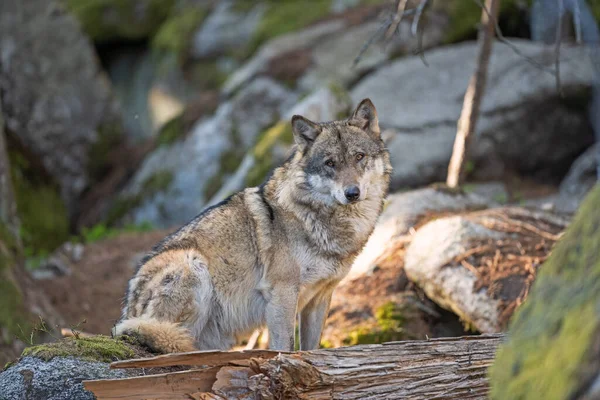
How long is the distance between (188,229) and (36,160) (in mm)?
10414

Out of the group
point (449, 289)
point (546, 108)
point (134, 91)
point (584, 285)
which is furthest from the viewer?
point (134, 91)

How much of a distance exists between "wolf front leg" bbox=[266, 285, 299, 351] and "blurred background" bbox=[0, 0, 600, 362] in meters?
2.61

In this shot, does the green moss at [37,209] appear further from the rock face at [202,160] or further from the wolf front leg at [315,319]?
the wolf front leg at [315,319]

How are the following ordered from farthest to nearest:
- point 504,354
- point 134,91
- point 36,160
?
1. point 134,91
2. point 36,160
3. point 504,354

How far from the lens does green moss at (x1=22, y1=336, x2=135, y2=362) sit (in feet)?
14.6

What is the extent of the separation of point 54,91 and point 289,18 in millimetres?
7237

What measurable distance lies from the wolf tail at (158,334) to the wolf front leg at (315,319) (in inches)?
54.1

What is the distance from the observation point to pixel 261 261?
619 cm

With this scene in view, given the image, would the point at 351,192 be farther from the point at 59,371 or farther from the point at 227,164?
the point at 227,164

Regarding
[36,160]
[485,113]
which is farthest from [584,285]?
[36,160]

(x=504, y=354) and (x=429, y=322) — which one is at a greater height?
(x=504, y=354)

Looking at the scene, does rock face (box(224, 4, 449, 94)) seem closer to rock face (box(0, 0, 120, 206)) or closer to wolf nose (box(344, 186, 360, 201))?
rock face (box(0, 0, 120, 206))

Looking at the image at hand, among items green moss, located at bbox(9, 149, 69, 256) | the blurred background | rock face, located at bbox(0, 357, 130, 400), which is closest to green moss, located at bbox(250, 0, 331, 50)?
the blurred background

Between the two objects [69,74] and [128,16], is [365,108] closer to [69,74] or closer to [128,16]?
[69,74]
